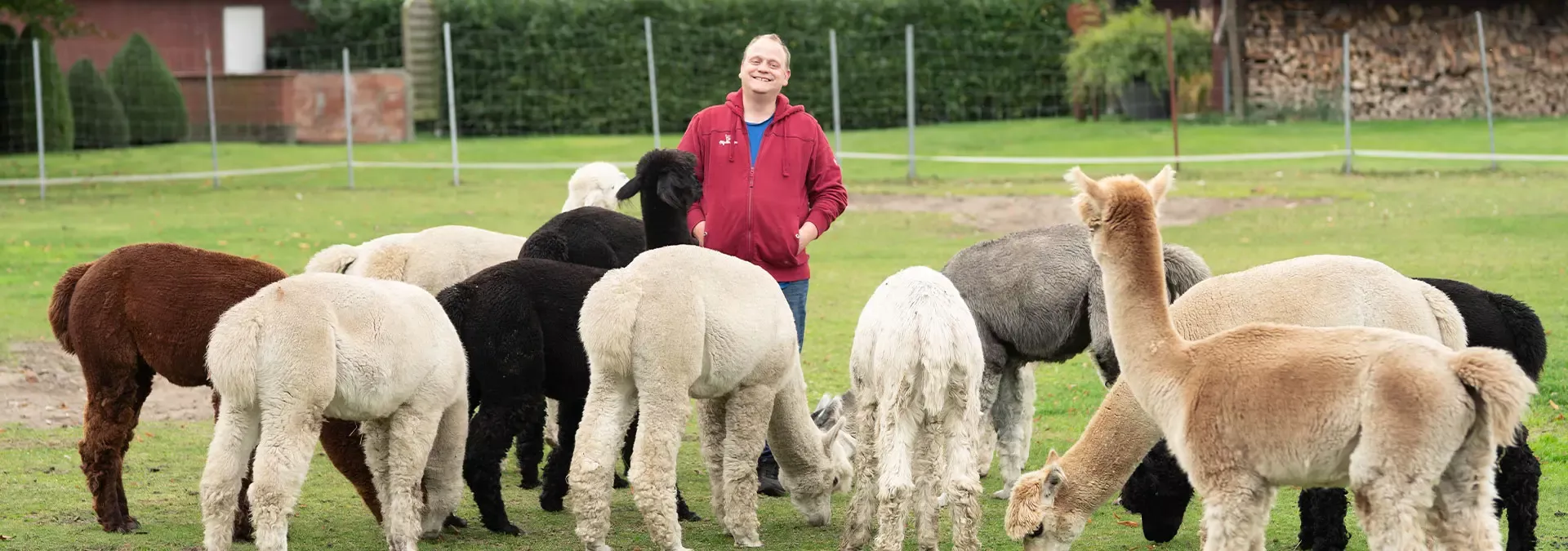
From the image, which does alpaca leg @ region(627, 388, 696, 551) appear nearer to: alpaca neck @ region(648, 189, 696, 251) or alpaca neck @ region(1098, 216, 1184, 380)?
alpaca neck @ region(648, 189, 696, 251)

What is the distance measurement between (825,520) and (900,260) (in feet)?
29.7

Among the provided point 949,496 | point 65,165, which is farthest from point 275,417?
point 65,165

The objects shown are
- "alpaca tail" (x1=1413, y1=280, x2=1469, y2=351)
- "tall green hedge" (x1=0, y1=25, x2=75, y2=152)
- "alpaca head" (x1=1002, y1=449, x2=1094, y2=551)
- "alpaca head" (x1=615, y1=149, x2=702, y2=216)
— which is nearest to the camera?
"alpaca head" (x1=1002, y1=449, x2=1094, y2=551)

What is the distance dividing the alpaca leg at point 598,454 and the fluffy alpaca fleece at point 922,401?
0.99 meters

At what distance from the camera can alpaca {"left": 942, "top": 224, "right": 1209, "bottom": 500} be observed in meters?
7.82

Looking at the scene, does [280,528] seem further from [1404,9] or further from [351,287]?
[1404,9]

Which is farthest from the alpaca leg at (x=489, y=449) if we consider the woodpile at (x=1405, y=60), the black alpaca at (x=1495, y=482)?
the woodpile at (x=1405, y=60)

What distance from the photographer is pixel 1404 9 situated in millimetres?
30609

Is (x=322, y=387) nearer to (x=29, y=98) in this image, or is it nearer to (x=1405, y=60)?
(x=29, y=98)

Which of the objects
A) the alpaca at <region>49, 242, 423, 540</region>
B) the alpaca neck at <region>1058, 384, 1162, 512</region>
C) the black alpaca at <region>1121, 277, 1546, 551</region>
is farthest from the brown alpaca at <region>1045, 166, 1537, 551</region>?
the alpaca at <region>49, 242, 423, 540</region>

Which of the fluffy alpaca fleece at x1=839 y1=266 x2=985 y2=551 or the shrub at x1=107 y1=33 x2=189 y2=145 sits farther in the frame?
the shrub at x1=107 y1=33 x2=189 y2=145

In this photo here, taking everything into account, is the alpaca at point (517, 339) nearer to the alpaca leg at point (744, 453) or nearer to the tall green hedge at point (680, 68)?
the alpaca leg at point (744, 453)

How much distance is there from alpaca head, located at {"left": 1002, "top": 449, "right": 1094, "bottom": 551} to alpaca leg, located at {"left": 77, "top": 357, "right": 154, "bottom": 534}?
383cm

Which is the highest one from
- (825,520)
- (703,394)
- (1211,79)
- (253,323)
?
(1211,79)
